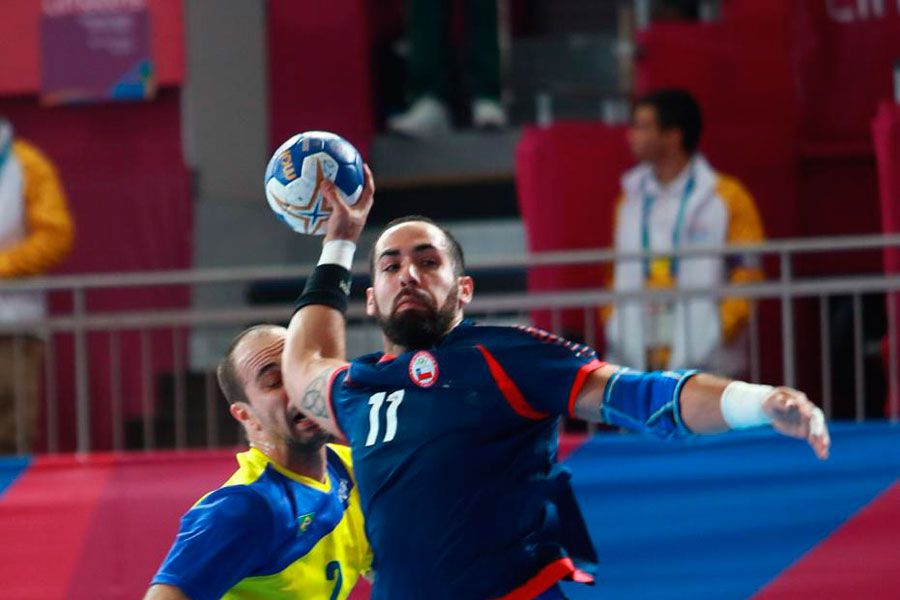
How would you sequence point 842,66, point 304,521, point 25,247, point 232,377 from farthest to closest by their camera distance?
1. point 842,66
2. point 25,247
3. point 232,377
4. point 304,521

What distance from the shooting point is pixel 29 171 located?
28.0 ft

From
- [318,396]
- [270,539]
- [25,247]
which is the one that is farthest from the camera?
[25,247]

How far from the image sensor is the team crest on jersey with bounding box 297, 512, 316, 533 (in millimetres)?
4875

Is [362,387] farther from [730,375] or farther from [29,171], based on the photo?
[29,171]

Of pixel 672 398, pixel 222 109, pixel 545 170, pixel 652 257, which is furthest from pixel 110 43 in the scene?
pixel 672 398

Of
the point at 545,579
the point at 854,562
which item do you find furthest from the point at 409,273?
the point at 854,562

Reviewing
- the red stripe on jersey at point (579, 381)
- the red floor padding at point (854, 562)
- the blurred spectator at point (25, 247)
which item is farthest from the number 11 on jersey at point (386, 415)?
the blurred spectator at point (25, 247)

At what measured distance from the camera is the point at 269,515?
187 inches

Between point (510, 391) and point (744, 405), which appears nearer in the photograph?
point (744, 405)

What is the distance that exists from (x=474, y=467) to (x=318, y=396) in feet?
1.78

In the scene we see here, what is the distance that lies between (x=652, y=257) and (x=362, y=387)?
282 cm

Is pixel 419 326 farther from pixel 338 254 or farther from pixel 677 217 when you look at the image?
pixel 677 217

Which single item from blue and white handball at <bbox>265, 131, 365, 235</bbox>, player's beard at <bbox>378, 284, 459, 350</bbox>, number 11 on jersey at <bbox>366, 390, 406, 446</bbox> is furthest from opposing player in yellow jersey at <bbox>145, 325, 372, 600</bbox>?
player's beard at <bbox>378, 284, 459, 350</bbox>

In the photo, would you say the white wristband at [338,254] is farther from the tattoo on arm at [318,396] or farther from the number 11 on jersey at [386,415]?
the number 11 on jersey at [386,415]
